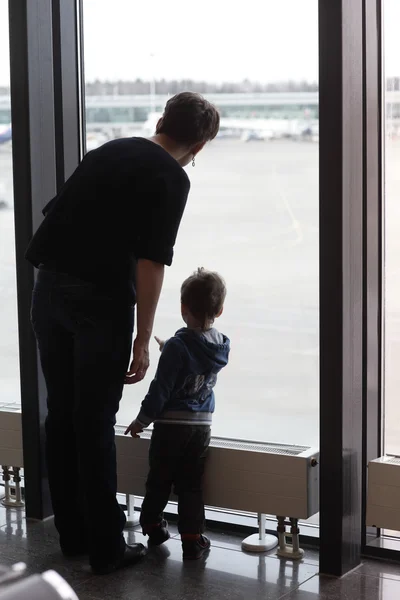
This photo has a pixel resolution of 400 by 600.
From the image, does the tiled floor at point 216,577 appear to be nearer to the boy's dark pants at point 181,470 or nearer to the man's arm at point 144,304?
the boy's dark pants at point 181,470

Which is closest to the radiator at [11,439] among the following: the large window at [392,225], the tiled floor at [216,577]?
the tiled floor at [216,577]

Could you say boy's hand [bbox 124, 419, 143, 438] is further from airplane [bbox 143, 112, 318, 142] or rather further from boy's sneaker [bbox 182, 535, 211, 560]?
airplane [bbox 143, 112, 318, 142]

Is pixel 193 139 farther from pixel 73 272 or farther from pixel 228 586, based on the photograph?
pixel 228 586

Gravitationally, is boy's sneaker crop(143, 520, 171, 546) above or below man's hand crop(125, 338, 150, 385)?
below

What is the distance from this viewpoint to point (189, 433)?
259 cm

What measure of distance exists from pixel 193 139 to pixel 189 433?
936 millimetres

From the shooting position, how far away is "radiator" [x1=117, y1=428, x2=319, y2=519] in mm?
2527

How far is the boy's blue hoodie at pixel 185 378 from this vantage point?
2545 mm

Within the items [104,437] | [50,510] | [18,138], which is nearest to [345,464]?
[104,437]

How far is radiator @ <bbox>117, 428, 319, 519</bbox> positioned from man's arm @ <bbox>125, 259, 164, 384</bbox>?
0.49 m

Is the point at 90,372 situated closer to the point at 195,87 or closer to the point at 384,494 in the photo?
the point at 384,494

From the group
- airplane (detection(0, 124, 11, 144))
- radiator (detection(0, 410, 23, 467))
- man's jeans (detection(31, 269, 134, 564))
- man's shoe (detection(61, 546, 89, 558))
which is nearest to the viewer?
man's jeans (detection(31, 269, 134, 564))

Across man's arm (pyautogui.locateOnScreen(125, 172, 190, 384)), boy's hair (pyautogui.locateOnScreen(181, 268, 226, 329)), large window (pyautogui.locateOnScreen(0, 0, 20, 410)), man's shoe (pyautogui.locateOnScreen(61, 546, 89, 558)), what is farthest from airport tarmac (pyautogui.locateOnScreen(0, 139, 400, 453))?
large window (pyautogui.locateOnScreen(0, 0, 20, 410))

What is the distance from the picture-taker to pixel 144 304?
231 cm
